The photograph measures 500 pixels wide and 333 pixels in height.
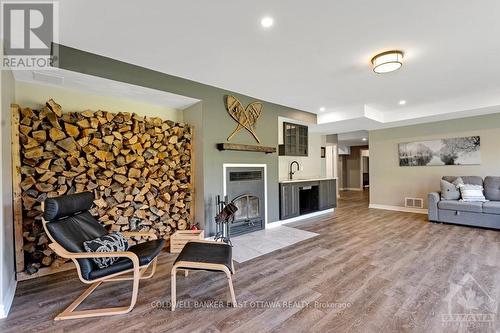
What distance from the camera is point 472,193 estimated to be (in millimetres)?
4645

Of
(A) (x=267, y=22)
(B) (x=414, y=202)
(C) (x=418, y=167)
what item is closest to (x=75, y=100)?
(A) (x=267, y=22)

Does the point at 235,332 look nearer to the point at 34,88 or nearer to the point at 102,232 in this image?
the point at 102,232

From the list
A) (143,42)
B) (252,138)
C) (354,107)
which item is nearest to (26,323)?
(143,42)

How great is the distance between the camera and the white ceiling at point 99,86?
2656 millimetres

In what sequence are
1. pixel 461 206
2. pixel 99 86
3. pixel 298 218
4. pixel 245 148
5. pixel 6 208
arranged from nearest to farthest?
pixel 6 208 → pixel 99 86 → pixel 245 148 → pixel 461 206 → pixel 298 218

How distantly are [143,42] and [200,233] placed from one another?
2.59m

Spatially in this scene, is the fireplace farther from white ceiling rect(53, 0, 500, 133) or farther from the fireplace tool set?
white ceiling rect(53, 0, 500, 133)

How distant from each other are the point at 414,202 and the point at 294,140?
360cm

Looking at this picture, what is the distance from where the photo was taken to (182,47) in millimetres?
2682

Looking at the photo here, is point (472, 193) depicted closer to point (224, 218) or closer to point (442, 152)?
point (442, 152)

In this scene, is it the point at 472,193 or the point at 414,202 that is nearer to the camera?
the point at 472,193

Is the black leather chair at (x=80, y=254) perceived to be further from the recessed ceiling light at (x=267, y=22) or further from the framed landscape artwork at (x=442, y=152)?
the framed landscape artwork at (x=442, y=152)

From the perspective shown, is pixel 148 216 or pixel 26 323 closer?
pixel 26 323

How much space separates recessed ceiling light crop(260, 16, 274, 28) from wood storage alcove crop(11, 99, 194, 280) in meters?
2.11
